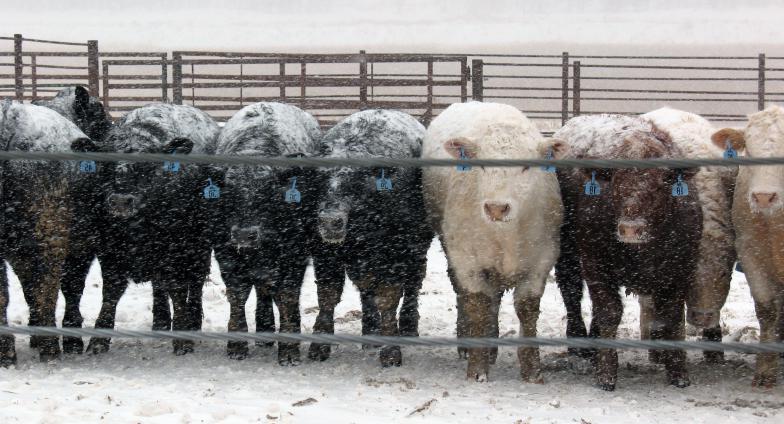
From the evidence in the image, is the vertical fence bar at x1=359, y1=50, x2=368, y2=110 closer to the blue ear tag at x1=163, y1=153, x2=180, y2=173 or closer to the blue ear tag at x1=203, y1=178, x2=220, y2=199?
the blue ear tag at x1=163, y1=153, x2=180, y2=173

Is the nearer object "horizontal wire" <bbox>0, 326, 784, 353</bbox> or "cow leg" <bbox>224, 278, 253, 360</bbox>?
"horizontal wire" <bbox>0, 326, 784, 353</bbox>

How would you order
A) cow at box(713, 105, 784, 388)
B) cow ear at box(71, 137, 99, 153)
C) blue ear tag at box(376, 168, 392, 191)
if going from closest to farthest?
→ 1. cow at box(713, 105, 784, 388)
2. blue ear tag at box(376, 168, 392, 191)
3. cow ear at box(71, 137, 99, 153)

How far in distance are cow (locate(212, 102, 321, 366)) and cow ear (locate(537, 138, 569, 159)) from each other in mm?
1429

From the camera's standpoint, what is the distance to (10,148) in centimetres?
616

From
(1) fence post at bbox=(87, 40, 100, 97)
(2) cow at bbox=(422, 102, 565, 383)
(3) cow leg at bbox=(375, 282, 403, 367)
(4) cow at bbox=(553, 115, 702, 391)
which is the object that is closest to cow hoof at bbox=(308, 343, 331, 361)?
(3) cow leg at bbox=(375, 282, 403, 367)

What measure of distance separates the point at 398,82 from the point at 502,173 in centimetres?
976

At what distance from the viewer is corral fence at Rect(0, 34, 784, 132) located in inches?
612

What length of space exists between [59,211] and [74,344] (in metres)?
0.92

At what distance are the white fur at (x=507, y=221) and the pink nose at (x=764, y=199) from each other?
1.15 meters

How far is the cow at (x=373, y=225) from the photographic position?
614 centimetres

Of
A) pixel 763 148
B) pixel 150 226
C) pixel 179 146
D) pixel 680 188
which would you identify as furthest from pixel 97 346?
pixel 763 148

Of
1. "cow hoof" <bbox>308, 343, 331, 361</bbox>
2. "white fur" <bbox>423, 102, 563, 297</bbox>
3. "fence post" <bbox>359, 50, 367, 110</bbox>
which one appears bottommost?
"cow hoof" <bbox>308, 343, 331, 361</bbox>

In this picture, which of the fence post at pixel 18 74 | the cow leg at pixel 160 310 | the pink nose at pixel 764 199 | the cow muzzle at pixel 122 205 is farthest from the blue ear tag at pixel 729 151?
the fence post at pixel 18 74

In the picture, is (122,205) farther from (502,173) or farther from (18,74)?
(18,74)
